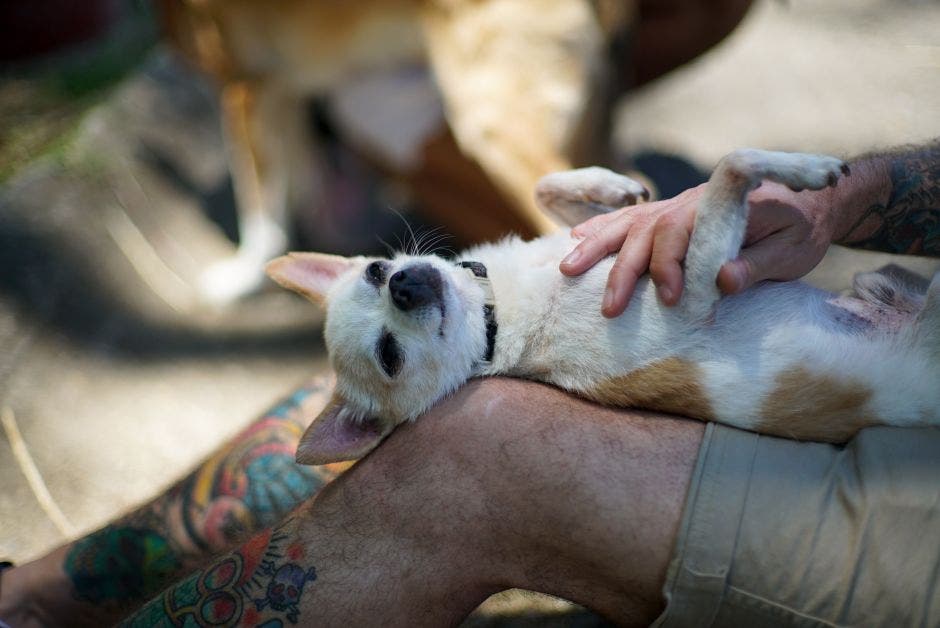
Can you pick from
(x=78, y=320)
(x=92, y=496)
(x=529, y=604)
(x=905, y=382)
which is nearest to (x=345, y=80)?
(x=78, y=320)

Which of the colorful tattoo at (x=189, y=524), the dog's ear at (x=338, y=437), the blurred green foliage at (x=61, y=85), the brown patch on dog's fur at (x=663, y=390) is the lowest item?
the colorful tattoo at (x=189, y=524)

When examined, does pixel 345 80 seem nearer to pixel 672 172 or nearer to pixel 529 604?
pixel 672 172

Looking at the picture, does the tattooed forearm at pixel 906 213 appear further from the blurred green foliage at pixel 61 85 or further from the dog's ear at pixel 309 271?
the blurred green foliage at pixel 61 85

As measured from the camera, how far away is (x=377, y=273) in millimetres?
1865

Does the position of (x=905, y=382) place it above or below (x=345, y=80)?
below

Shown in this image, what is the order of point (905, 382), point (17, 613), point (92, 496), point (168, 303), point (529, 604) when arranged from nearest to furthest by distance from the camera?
1. point (905, 382)
2. point (17, 613)
3. point (529, 604)
4. point (92, 496)
5. point (168, 303)

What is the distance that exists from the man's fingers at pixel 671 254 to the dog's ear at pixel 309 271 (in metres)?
0.84

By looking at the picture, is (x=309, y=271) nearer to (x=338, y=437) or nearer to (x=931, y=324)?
(x=338, y=437)

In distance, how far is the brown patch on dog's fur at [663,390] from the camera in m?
1.53

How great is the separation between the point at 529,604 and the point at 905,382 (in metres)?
1.00

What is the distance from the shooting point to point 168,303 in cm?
327

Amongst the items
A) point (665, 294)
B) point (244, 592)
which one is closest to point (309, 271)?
point (244, 592)

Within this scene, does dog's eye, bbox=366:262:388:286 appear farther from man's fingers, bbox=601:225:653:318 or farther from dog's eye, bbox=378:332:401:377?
man's fingers, bbox=601:225:653:318

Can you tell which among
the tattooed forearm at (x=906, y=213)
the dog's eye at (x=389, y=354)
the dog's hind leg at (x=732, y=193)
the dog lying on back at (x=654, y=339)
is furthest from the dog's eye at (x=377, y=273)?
the tattooed forearm at (x=906, y=213)
